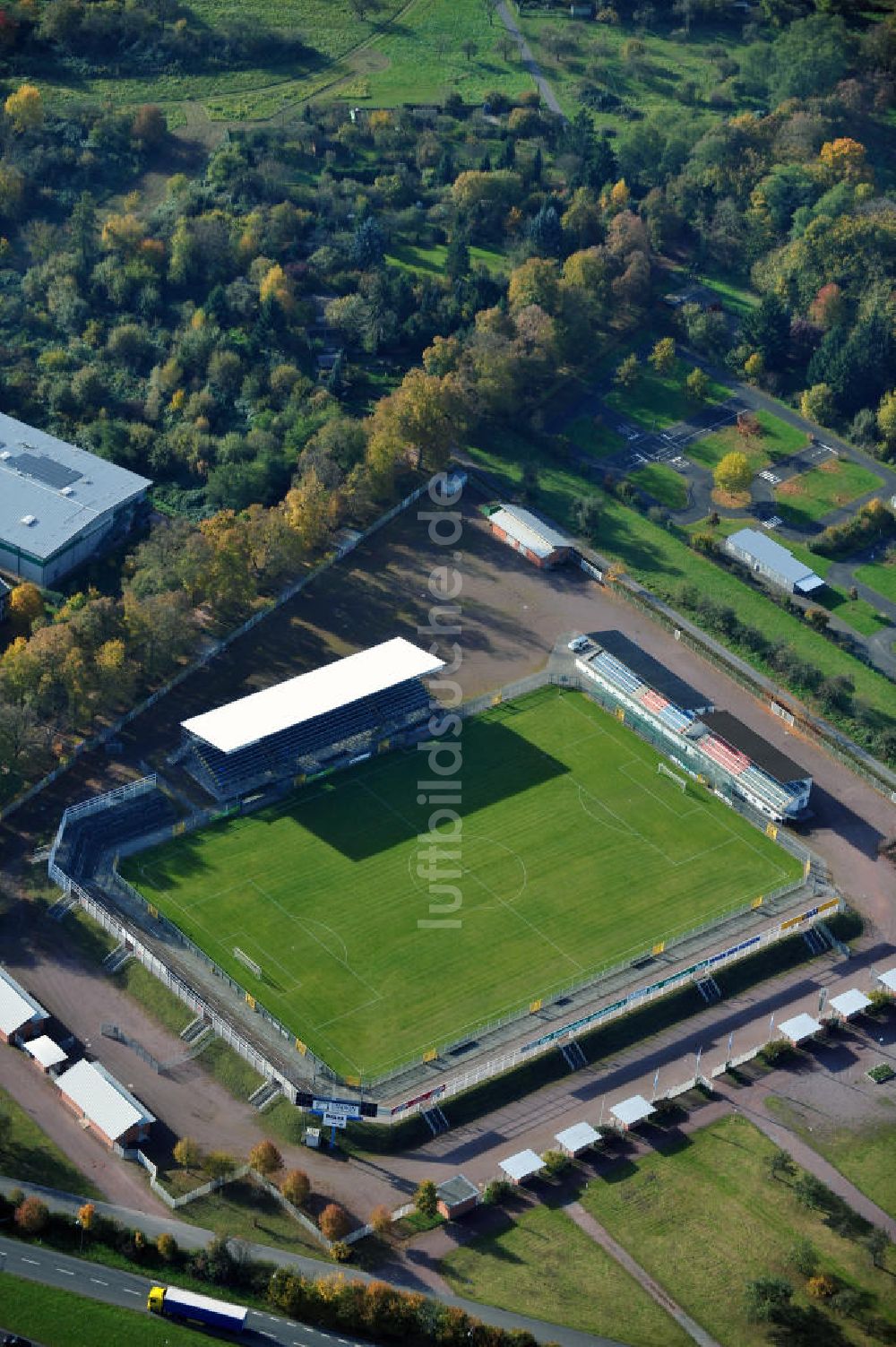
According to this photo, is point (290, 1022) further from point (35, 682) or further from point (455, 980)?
point (35, 682)

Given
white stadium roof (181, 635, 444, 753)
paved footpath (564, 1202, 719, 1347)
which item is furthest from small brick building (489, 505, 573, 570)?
paved footpath (564, 1202, 719, 1347)

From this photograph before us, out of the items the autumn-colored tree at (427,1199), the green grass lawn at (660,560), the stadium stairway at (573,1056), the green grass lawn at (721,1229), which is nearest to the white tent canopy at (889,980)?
the green grass lawn at (721,1229)

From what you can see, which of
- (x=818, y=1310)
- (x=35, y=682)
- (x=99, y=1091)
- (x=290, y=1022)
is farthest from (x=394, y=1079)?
(x=35, y=682)

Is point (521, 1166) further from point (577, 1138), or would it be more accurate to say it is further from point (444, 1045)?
point (444, 1045)

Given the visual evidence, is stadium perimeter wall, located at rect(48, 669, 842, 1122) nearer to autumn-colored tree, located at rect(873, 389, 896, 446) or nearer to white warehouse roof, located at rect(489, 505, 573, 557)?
white warehouse roof, located at rect(489, 505, 573, 557)

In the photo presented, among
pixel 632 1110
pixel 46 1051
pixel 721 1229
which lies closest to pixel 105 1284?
pixel 46 1051

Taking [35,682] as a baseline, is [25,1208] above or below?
below
